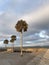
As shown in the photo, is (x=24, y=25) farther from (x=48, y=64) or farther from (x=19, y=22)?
(x=48, y=64)

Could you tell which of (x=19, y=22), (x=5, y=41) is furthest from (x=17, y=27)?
(x=5, y=41)

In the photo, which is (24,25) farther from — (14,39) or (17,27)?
(14,39)

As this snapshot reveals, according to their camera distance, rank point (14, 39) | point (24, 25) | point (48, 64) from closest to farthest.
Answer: point (48, 64)
point (24, 25)
point (14, 39)

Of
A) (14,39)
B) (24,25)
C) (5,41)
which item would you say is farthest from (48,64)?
(5,41)

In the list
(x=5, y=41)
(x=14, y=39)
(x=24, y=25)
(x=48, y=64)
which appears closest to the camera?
(x=48, y=64)

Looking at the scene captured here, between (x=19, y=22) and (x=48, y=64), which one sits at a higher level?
(x=19, y=22)

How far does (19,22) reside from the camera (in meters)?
56.8

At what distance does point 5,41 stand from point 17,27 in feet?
174

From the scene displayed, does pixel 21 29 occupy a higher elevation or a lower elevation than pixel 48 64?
higher

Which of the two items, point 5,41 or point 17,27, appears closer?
point 17,27

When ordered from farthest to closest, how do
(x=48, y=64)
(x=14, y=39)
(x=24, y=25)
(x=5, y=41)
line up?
(x=5, y=41) → (x=14, y=39) → (x=24, y=25) → (x=48, y=64)

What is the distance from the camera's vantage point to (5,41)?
360 feet

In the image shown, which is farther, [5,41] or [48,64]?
[5,41]

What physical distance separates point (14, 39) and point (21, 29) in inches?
1546
